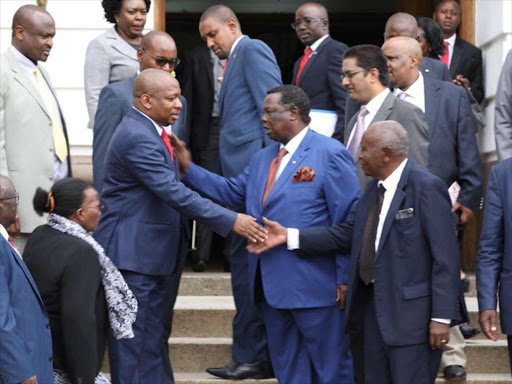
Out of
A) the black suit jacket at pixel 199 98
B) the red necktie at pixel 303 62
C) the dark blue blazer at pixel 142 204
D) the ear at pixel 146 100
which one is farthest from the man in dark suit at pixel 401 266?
the black suit jacket at pixel 199 98

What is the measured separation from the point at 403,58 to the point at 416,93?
243mm

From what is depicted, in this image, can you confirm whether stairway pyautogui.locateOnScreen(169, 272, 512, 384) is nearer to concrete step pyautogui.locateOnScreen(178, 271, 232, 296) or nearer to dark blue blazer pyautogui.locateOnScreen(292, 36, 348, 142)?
concrete step pyautogui.locateOnScreen(178, 271, 232, 296)

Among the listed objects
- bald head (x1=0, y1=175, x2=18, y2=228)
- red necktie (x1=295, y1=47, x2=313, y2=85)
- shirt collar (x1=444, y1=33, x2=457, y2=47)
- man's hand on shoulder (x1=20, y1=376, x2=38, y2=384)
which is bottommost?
man's hand on shoulder (x1=20, y1=376, x2=38, y2=384)

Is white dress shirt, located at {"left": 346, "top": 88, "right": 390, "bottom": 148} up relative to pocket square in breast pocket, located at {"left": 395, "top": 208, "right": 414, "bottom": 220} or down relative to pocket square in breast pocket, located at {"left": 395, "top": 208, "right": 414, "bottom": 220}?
up

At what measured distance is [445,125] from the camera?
7.80m

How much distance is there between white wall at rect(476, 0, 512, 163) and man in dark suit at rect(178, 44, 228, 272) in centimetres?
215

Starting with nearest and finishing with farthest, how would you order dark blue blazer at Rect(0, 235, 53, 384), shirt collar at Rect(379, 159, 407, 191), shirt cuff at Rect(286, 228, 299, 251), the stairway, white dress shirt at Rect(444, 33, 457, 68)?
dark blue blazer at Rect(0, 235, 53, 384)
shirt collar at Rect(379, 159, 407, 191)
shirt cuff at Rect(286, 228, 299, 251)
the stairway
white dress shirt at Rect(444, 33, 457, 68)

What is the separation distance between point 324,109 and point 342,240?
85.3 inches

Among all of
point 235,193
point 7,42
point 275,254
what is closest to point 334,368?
point 275,254

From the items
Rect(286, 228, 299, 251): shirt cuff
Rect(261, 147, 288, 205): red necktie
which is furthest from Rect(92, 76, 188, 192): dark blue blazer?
Rect(286, 228, 299, 251): shirt cuff

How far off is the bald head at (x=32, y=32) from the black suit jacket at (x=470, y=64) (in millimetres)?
3286

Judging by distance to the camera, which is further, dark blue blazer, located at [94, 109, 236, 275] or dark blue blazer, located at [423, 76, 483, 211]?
dark blue blazer, located at [423, 76, 483, 211]

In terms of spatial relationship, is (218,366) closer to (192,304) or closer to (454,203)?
(192,304)

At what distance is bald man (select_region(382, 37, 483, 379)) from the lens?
7742 millimetres
